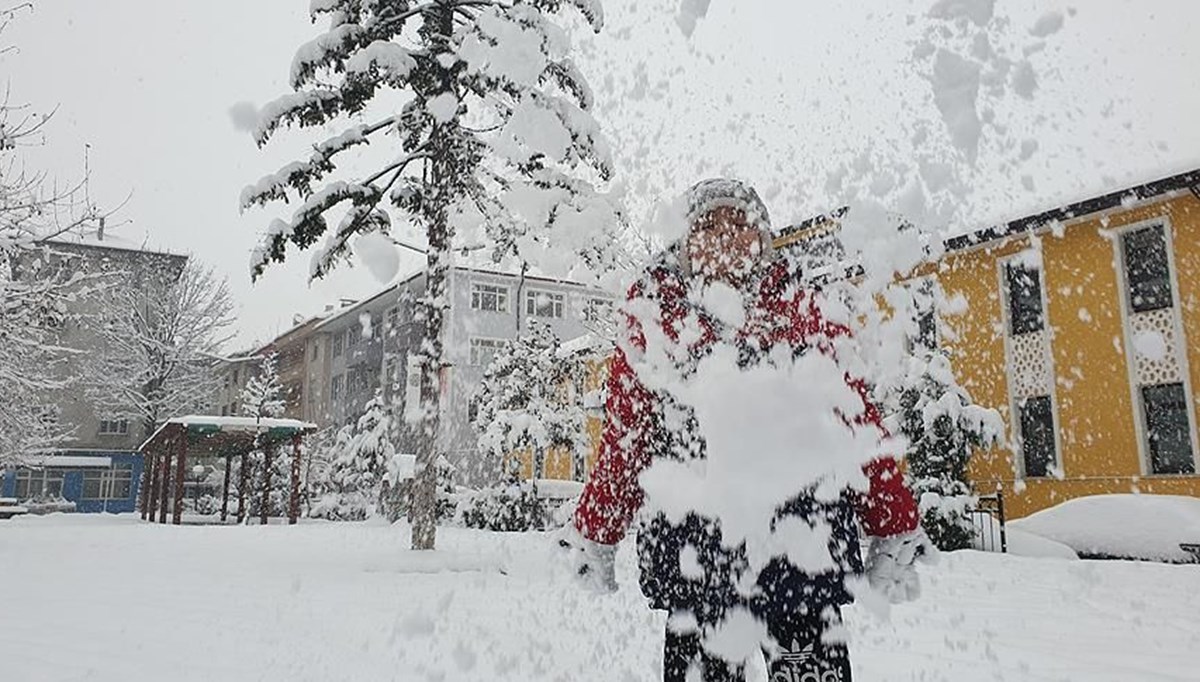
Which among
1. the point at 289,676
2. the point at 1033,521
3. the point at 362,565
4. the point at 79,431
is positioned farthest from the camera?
the point at 79,431

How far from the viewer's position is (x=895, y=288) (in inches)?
674

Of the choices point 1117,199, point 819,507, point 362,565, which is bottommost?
point 362,565

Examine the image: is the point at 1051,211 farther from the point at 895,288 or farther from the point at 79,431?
the point at 79,431

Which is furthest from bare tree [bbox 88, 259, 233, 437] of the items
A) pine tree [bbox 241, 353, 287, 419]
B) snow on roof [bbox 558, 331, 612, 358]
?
snow on roof [bbox 558, 331, 612, 358]

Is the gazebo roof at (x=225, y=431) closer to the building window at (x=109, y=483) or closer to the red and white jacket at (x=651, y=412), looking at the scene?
the red and white jacket at (x=651, y=412)

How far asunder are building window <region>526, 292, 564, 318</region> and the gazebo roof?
17529mm

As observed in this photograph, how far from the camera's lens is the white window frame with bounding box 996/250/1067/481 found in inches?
638

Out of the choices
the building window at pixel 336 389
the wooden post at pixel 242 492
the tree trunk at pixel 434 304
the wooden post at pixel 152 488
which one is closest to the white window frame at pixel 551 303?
the building window at pixel 336 389

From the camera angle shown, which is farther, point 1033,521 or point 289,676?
point 1033,521

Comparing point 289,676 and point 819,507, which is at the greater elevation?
point 819,507

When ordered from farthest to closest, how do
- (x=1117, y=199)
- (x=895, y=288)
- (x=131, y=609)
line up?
(x=895, y=288) → (x=1117, y=199) → (x=131, y=609)

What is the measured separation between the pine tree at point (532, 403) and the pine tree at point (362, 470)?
710cm

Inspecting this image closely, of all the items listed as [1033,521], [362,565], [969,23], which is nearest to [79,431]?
[362,565]

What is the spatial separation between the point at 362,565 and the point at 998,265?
14.0 m
